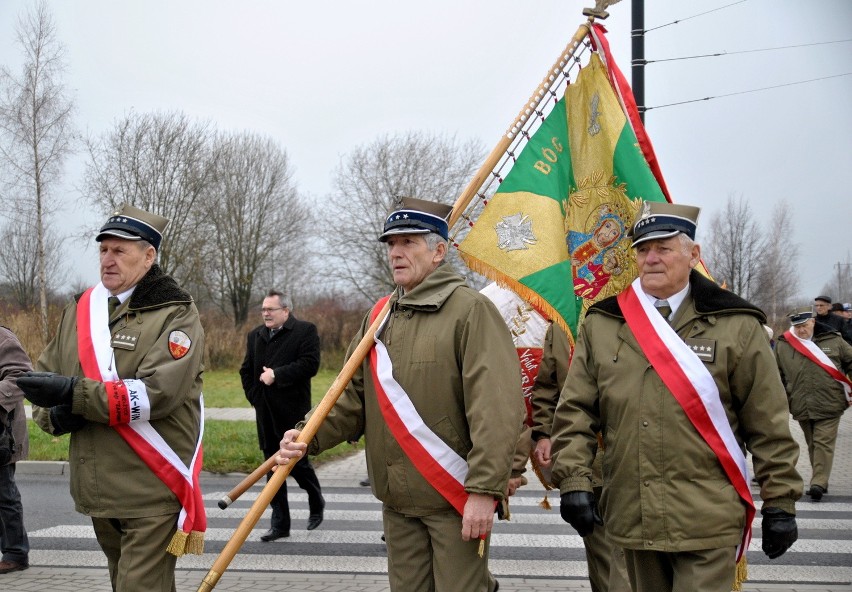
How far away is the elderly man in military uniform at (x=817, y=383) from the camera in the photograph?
31.7 ft

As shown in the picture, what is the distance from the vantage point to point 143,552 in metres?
3.95

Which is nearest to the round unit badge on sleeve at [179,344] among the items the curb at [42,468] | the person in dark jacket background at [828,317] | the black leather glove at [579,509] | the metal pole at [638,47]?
the black leather glove at [579,509]

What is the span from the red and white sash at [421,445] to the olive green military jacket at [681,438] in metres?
0.42

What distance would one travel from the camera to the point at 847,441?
14797 mm

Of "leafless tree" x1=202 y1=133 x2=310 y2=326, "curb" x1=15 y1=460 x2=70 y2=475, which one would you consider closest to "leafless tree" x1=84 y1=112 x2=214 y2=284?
"leafless tree" x1=202 y1=133 x2=310 y2=326

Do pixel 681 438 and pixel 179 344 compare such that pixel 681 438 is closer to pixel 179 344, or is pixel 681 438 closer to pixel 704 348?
pixel 704 348

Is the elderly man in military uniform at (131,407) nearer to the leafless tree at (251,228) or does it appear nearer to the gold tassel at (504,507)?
the gold tassel at (504,507)

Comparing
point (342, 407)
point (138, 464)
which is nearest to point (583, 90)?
point (342, 407)

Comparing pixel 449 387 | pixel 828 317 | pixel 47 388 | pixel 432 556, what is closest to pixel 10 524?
pixel 47 388

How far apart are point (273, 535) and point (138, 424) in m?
3.69

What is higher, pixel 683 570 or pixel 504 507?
pixel 504 507

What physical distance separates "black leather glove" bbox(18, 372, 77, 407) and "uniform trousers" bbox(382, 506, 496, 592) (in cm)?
150

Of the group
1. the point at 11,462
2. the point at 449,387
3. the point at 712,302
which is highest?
the point at 712,302

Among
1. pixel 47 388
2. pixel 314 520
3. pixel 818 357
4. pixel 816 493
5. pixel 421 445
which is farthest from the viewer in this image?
pixel 818 357
